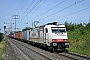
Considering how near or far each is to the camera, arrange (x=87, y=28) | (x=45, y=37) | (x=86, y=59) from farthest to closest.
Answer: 1. (x=87, y=28)
2. (x=45, y=37)
3. (x=86, y=59)

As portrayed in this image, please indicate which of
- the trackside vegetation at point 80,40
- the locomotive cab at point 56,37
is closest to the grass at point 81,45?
the trackside vegetation at point 80,40

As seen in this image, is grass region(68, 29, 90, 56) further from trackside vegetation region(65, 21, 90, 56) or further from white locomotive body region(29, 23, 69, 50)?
white locomotive body region(29, 23, 69, 50)

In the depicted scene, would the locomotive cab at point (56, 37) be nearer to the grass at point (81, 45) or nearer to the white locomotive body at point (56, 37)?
the white locomotive body at point (56, 37)

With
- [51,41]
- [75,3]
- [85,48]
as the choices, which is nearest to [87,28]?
[85,48]

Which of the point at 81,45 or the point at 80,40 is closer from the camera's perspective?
the point at 81,45

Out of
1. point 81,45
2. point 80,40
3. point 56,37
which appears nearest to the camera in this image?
point 56,37

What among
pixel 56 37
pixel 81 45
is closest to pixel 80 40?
pixel 81 45

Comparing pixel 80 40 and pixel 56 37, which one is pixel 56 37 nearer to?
pixel 56 37

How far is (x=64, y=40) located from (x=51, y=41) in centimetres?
151

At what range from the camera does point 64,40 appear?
21656 mm

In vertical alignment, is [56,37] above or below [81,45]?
above

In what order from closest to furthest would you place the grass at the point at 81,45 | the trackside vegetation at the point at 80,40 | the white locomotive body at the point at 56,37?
1. the white locomotive body at the point at 56,37
2. the grass at the point at 81,45
3. the trackside vegetation at the point at 80,40

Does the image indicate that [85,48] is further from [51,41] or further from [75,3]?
[75,3]

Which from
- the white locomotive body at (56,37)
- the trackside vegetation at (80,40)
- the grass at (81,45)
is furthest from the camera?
the trackside vegetation at (80,40)
